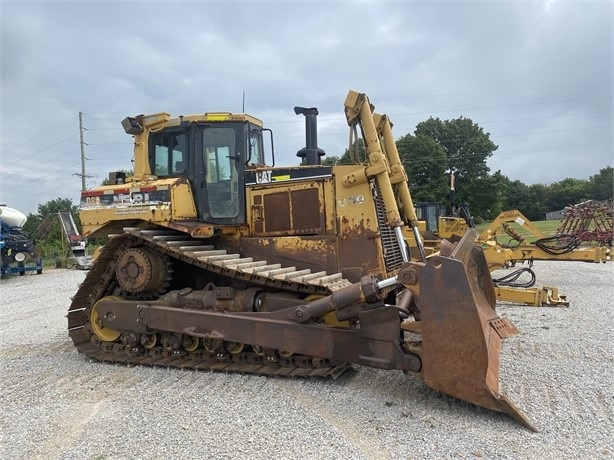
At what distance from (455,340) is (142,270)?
3.82m

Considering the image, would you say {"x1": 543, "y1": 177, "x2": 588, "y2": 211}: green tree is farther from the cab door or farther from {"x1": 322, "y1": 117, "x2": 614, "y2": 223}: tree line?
the cab door

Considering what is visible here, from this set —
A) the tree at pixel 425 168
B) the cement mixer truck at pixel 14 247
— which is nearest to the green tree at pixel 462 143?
the tree at pixel 425 168

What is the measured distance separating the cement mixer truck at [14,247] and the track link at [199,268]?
13970 mm

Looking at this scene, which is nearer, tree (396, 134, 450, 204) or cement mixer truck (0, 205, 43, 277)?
cement mixer truck (0, 205, 43, 277)

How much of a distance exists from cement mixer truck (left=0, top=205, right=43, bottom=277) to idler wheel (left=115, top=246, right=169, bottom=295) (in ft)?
48.3

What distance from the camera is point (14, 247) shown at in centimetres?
1833

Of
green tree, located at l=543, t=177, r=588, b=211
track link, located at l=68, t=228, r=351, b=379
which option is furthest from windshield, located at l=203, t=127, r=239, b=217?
green tree, located at l=543, t=177, r=588, b=211

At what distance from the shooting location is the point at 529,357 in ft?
18.8

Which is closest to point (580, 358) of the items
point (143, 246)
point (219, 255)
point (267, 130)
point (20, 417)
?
point (219, 255)

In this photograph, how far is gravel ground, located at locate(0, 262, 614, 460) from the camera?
3.63 meters

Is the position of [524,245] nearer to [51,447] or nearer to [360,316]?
[360,316]

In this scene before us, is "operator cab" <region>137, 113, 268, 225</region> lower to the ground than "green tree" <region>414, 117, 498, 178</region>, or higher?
lower

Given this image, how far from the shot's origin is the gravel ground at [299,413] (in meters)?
3.63

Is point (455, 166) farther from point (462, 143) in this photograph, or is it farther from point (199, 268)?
point (199, 268)
